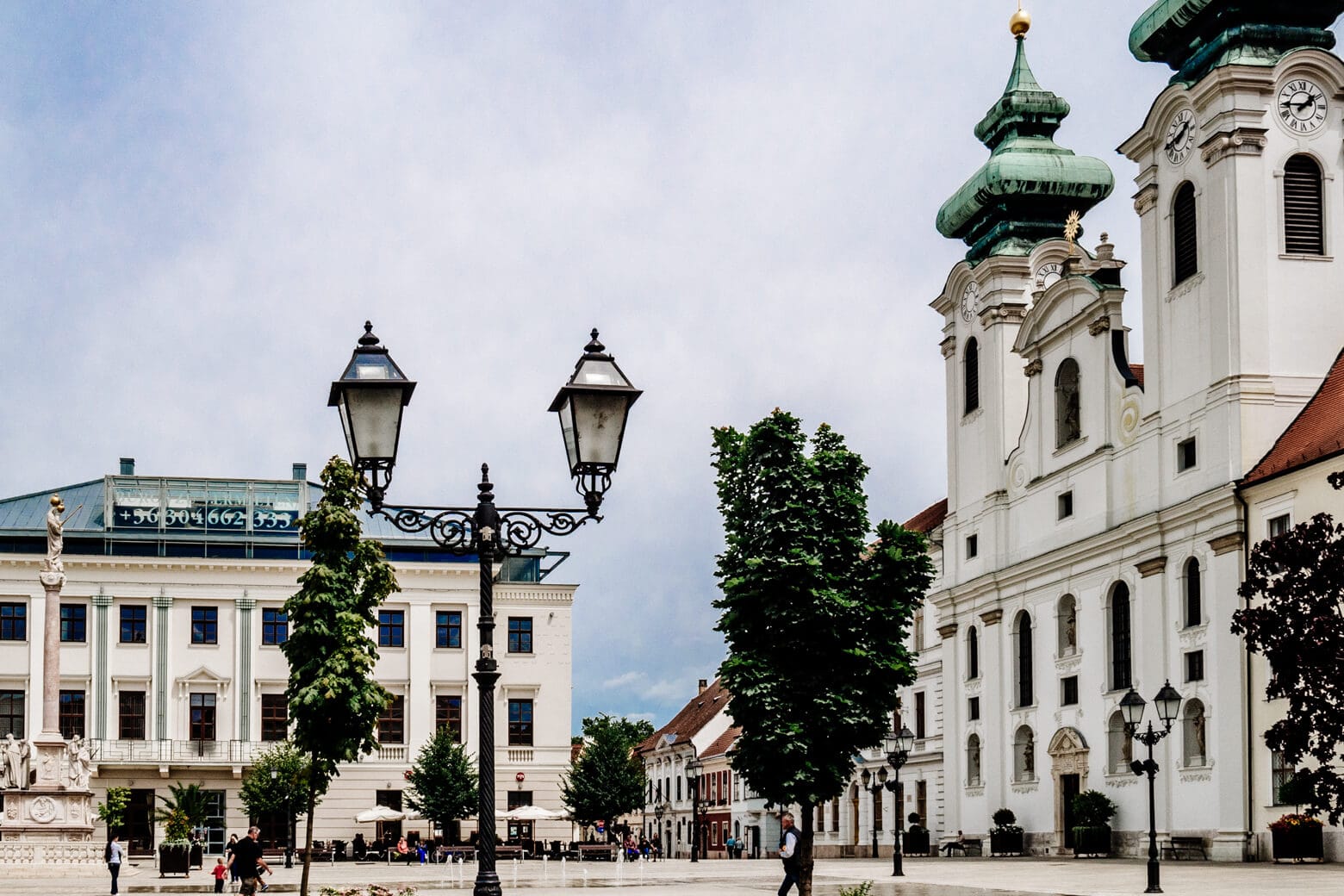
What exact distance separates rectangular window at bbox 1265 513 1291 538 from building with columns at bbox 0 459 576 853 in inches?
1265

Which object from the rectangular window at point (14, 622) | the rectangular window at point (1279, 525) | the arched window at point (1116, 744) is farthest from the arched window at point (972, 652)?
the rectangular window at point (14, 622)

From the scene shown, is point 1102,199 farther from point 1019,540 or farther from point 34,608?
point 34,608

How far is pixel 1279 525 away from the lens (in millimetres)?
41750

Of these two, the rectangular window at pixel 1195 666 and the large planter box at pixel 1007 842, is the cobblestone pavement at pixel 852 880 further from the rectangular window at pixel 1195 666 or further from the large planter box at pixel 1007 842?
the rectangular window at pixel 1195 666

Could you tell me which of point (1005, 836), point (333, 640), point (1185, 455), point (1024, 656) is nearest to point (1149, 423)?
point (1185, 455)

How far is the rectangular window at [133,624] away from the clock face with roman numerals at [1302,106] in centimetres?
4346

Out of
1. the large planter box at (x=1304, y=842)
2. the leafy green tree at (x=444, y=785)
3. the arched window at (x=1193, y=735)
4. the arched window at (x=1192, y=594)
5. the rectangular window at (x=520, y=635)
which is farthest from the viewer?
the rectangular window at (x=520, y=635)

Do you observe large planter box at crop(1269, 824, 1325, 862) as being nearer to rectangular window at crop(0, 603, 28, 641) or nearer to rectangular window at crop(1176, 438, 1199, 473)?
rectangular window at crop(1176, 438, 1199, 473)

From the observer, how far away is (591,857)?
62.1 m

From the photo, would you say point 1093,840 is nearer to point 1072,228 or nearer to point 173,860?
point 1072,228

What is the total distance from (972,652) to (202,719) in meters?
28.3

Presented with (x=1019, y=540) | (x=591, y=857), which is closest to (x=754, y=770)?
(x=1019, y=540)

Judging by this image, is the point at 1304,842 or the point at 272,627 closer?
the point at 1304,842

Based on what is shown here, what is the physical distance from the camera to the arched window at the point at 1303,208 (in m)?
44.8
